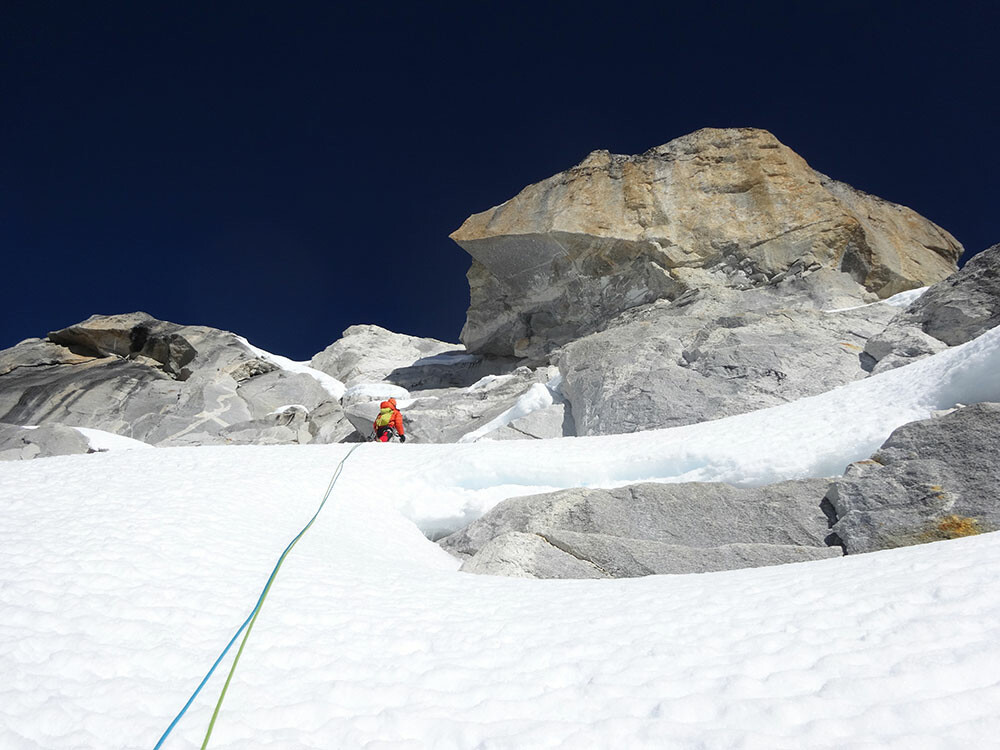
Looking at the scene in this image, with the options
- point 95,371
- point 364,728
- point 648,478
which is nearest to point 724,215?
point 648,478

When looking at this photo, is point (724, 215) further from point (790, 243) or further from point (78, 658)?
point (78, 658)

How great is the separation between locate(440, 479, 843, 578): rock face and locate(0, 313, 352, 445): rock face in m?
14.3

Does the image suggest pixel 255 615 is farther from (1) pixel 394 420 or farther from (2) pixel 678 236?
(2) pixel 678 236

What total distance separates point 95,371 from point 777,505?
29.8m

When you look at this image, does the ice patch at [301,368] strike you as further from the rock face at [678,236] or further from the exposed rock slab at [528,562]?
the exposed rock slab at [528,562]

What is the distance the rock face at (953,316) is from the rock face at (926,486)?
464cm

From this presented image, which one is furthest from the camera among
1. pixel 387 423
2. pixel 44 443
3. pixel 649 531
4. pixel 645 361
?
pixel 44 443

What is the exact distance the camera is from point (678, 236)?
64.7 ft

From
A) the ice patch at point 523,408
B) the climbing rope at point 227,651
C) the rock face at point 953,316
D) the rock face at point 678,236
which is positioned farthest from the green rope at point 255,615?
the rock face at point 678,236

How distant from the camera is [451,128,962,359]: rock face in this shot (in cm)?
1792

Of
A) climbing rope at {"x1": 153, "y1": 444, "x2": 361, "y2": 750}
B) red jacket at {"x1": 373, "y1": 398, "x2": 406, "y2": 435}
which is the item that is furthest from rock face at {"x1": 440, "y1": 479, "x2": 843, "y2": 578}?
red jacket at {"x1": 373, "y1": 398, "x2": 406, "y2": 435}

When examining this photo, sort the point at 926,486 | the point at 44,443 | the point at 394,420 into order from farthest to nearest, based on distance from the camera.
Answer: the point at 44,443 < the point at 394,420 < the point at 926,486

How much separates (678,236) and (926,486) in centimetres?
1690

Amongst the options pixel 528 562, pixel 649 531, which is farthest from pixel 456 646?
pixel 649 531
